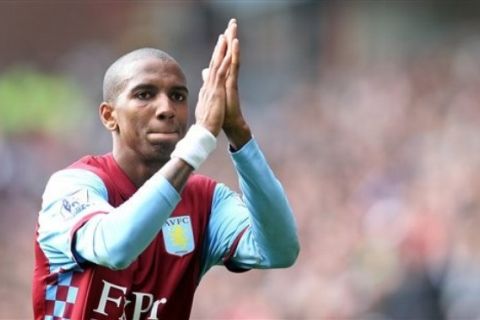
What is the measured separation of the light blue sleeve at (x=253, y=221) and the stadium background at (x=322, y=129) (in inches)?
160

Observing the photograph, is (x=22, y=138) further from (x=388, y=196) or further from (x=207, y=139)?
(x=207, y=139)

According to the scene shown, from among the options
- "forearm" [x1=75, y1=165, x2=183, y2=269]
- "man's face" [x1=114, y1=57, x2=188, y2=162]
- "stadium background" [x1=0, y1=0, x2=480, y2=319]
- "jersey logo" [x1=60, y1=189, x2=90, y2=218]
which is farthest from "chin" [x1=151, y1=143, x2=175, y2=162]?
"stadium background" [x1=0, y1=0, x2=480, y2=319]

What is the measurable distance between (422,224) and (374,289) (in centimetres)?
63

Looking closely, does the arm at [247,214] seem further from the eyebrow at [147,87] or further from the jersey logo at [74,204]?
the jersey logo at [74,204]

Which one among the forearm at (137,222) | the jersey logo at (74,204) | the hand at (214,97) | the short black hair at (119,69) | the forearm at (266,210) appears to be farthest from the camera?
the short black hair at (119,69)

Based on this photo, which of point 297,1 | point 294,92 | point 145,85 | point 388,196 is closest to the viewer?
point 145,85

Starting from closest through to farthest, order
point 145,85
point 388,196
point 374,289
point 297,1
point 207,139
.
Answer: point 207,139 < point 145,85 < point 374,289 < point 388,196 < point 297,1

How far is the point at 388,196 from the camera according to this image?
11055 mm

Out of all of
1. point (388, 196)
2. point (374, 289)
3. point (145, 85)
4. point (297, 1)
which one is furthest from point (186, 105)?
point (297, 1)

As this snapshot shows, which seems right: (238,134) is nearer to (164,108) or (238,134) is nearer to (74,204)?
(164,108)

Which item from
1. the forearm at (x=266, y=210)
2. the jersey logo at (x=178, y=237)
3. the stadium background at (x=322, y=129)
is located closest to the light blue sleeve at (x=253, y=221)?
the forearm at (x=266, y=210)

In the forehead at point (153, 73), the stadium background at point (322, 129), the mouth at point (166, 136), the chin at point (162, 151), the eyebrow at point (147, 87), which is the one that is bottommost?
the chin at point (162, 151)

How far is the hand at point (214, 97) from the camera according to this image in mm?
4758

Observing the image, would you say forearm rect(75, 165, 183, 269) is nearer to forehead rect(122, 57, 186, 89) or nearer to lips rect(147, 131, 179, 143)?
lips rect(147, 131, 179, 143)
